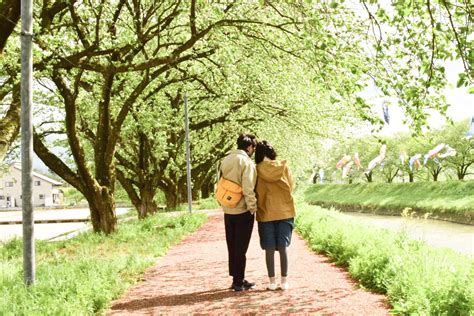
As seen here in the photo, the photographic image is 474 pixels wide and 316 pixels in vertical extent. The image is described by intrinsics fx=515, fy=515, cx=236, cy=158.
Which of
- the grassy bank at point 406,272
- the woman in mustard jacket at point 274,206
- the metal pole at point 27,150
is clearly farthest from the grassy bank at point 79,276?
the grassy bank at point 406,272

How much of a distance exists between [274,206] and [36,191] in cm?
11059

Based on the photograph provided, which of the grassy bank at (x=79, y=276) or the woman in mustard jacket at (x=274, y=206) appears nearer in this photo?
the grassy bank at (x=79, y=276)

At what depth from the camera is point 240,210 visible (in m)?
6.80

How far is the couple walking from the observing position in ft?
22.0

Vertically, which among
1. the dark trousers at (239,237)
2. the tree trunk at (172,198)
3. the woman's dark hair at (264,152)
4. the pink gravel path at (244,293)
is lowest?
the pink gravel path at (244,293)

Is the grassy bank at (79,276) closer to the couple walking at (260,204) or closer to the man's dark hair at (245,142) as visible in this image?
the couple walking at (260,204)

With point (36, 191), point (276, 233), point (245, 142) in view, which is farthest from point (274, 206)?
→ point (36, 191)

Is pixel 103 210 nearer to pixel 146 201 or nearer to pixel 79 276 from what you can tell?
pixel 79 276

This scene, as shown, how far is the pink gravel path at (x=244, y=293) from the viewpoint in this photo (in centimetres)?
593

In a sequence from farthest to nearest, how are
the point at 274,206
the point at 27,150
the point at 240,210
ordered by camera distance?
1. the point at 240,210
2. the point at 274,206
3. the point at 27,150

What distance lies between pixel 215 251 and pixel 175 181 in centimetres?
2075

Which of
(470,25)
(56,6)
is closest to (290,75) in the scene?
(56,6)

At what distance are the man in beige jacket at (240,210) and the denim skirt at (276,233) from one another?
0.76ft

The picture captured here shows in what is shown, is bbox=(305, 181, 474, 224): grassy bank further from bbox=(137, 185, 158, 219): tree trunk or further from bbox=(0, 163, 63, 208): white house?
bbox=(0, 163, 63, 208): white house
